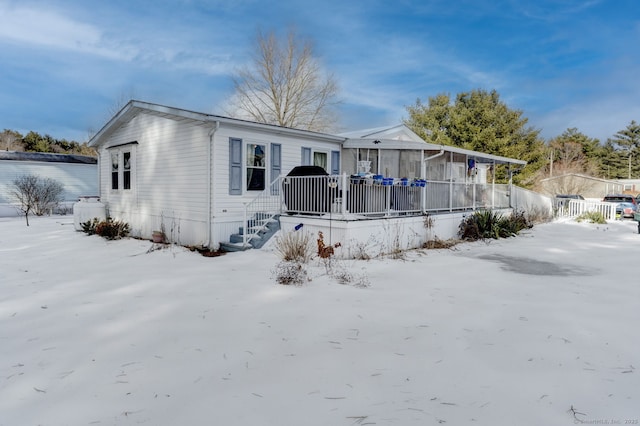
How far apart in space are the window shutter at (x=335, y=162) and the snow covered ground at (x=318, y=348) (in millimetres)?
5922

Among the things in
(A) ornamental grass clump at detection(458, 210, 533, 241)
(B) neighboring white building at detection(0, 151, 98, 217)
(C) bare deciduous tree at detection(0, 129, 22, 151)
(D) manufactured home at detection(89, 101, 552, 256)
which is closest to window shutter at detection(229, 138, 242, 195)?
(D) manufactured home at detection(89, 101, 552, 256)

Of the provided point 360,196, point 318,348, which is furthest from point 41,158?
point 318,348

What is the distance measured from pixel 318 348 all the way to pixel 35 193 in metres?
21.2

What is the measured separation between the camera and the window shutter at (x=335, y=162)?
12141 mm

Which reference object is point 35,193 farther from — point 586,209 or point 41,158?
point 586,209

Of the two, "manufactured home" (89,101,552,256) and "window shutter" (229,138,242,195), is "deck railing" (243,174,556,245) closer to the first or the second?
"manufactured home" (89,101,552,256)

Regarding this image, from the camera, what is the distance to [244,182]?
9766mm

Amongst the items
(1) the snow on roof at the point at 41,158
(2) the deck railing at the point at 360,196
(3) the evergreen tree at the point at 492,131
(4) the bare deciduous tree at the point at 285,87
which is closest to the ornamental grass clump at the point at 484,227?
(2) the deck railing at the point at 360,196

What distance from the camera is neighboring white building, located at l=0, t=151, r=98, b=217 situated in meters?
18.8

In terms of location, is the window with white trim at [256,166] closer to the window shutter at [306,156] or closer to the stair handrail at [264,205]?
the stair handrail at [264,205]

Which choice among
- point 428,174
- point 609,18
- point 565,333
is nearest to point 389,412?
point 565,333

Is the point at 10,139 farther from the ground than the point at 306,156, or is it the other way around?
the point at 10,139

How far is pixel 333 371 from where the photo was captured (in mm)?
2975

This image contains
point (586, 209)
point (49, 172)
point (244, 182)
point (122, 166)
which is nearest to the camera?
point (244, 182)
